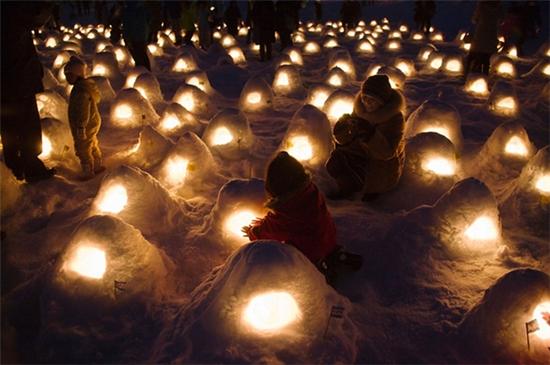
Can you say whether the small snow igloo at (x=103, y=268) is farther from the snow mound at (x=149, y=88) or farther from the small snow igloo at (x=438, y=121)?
the snow mound at (x=149, y=88)

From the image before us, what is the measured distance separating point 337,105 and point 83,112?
3.72 meters

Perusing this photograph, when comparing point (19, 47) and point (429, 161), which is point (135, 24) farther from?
point (429, 161)

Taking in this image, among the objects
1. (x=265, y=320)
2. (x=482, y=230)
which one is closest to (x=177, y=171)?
(x=265, y=320)

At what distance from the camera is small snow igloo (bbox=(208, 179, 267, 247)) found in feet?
12.4

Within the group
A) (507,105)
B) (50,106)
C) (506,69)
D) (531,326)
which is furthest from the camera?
(506,69)

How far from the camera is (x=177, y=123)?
6.48m

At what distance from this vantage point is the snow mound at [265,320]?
254cm

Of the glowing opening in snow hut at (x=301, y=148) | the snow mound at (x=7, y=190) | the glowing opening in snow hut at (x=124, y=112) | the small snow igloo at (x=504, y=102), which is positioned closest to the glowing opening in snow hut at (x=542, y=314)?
the glowing opening in snow hut at (x=301, y=148)

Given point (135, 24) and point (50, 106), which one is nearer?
point (50, 106)

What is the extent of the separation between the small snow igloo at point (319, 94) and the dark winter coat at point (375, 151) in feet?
9.89

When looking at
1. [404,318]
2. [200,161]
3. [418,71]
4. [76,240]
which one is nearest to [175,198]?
[200,161]

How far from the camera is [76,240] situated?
3.05 metres

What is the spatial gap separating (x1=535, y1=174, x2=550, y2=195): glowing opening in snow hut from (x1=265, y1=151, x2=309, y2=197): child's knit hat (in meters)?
2.56

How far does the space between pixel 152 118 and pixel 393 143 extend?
4.35 metres
